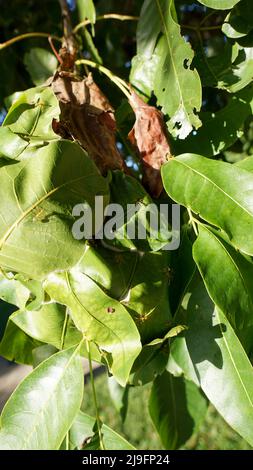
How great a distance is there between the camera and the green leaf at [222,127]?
2.71 ft

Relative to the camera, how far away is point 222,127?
84 cm

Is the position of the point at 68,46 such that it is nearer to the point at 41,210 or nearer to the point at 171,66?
the point at 171,66

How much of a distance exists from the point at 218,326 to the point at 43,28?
3.75 ft

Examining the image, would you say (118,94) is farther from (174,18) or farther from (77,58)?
(174,18)

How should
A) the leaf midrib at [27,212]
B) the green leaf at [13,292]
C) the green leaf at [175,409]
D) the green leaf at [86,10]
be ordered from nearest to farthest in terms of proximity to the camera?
1. the leaf midrib at [27,212]
2. the green leaf at [13,292]
3. the green leaf at [86,10]
4. the green leaf at [175,409]

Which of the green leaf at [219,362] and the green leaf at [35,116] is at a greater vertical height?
the green leaf at [35,116]

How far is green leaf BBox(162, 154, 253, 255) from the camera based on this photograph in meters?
0.66

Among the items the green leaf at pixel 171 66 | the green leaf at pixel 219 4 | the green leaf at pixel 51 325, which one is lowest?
the green leaf at pixel 51 325

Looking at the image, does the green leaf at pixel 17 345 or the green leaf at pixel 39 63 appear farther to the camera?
the green leaf at pixel 39 63

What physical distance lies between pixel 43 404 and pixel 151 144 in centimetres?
37

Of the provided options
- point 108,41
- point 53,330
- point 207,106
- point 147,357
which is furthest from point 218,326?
point 108,41

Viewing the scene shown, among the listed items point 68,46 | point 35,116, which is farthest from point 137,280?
point 68,46

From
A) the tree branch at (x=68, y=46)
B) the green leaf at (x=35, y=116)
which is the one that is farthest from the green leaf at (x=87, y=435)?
the tree branch at (x=68, y=46)

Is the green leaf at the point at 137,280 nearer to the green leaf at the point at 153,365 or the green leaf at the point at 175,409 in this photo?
the green leaf at the point at 153,365
